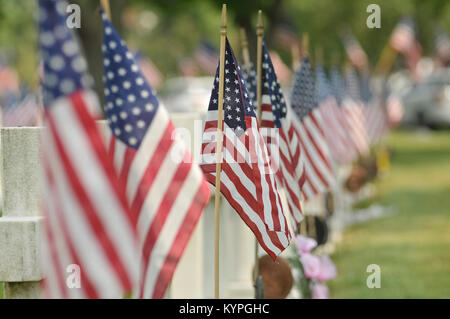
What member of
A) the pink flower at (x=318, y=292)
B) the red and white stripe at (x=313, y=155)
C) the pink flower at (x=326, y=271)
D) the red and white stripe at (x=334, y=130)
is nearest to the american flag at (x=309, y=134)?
the red and white stripe at (x=313, y=155)

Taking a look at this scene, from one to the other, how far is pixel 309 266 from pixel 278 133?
4.39 feet

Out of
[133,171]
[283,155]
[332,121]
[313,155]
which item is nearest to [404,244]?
[332,121]

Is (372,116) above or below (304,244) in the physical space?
above

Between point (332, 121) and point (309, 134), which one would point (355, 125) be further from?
point (309, 134)

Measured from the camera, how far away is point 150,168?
5.24 meters

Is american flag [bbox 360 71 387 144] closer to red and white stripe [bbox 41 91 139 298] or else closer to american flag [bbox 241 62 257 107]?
american flag [bbox 241 62 257 107]

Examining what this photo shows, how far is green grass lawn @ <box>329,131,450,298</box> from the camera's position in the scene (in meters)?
9.70

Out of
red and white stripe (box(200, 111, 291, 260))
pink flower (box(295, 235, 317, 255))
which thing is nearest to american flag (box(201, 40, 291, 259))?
red and white stripe (box(200, 111, 291, 260))

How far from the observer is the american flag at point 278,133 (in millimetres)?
6781

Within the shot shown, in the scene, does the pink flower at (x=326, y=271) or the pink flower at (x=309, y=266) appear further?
the pink flower at (x=326, y=271)

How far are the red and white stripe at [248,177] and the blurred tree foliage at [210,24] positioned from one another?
50.7ft

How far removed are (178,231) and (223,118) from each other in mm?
797

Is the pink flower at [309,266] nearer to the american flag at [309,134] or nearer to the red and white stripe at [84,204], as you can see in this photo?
the american flag at [309,134]
